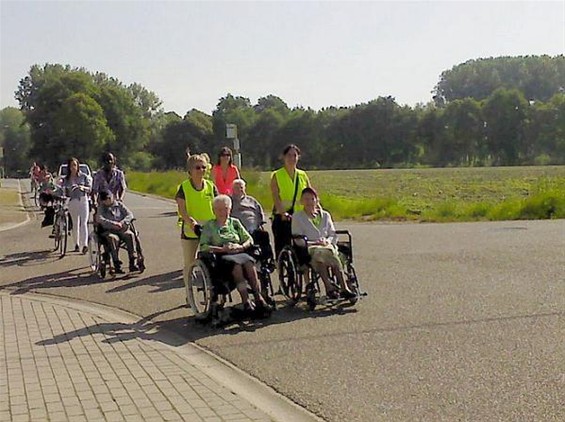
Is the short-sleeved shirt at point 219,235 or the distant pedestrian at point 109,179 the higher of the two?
the distant pedestrian at point 109,179

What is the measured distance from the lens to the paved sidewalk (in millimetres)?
5621

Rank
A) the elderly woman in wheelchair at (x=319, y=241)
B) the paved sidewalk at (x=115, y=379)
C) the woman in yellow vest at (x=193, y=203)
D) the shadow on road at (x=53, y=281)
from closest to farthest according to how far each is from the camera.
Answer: the paved sidewalk at (x=115, y=379), the elderly woman in wheelchair at (x=319, y=241), the woman in yellow vest at (x=193, y=203), the shadow on road at (x=53, y=281)

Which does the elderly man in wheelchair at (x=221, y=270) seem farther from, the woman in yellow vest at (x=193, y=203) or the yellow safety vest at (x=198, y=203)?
the yellow safety vest at (x=198, y=203)

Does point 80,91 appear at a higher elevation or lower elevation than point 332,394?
higher

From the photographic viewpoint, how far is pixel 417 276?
1170cm

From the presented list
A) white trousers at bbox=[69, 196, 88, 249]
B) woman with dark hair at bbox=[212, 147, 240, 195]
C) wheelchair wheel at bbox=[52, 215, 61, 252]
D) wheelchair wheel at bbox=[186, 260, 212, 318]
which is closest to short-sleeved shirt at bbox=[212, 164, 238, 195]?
woman with dark hair at bbox=[212, 147, 240, 195]

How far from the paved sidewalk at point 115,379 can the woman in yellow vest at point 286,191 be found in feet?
7.03

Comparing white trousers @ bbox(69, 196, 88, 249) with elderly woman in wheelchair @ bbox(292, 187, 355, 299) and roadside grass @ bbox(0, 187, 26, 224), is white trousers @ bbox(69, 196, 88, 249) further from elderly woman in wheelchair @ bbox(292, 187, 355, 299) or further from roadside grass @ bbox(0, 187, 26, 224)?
roadside grass @ bbox(0, 187, 26, 224)

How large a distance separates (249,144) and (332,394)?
343ft

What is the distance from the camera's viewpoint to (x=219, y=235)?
8.84 meters

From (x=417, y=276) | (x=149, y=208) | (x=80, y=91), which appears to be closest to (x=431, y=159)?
(x=80, y=91)

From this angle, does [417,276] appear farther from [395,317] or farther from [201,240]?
[201,240]

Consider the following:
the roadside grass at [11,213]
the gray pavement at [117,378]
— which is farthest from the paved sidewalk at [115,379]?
the roadside grass at [11,213]

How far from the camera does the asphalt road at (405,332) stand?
574cm
